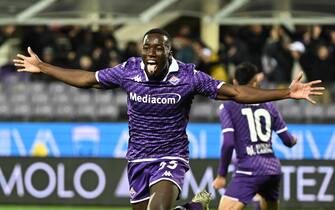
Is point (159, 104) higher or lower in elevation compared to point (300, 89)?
lower

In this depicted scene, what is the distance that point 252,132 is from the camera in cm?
1006

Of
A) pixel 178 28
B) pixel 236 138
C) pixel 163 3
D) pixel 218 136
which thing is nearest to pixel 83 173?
pixel 218 136

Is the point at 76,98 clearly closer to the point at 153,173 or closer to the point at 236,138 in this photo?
the point at 236,138

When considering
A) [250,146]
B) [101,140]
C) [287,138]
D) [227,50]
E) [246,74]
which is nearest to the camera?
[246,74]

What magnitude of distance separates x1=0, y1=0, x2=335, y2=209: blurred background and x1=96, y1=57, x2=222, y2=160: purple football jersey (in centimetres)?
609

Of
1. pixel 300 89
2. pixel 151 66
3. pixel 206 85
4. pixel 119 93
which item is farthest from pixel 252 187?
pixel 119 93

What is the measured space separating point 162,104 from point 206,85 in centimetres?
37

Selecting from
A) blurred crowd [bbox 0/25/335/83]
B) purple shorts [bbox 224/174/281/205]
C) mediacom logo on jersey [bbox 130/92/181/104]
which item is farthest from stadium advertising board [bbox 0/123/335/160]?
mediacom logo on jersey [bbox 130/92/181/104]

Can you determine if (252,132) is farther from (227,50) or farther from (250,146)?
(227,50)

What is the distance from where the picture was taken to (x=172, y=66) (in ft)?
27.0

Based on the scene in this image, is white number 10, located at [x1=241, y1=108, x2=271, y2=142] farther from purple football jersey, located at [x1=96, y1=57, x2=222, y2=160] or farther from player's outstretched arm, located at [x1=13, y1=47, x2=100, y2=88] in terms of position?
player's outstretched arm, located at [x1=13, y1=47, x2=100, y2=88]

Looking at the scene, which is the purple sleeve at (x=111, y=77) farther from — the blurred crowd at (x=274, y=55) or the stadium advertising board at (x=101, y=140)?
the blurred crowd at (x=274, y=55)

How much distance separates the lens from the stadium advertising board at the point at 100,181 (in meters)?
14.2

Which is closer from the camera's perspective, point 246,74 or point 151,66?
point 151,66
